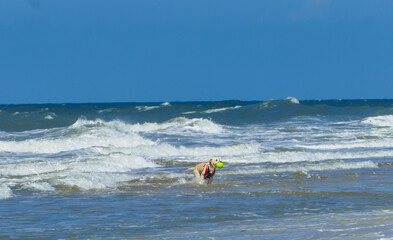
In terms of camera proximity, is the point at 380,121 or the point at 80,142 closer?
the point at 80,142

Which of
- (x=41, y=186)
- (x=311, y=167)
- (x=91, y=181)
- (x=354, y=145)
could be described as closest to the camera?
(x=41, y=186)

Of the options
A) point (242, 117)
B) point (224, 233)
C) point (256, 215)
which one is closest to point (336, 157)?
point (256, 215)

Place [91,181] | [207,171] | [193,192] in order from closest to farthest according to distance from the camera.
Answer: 1. [193,192]
2. [207,171]
3. [91,181]

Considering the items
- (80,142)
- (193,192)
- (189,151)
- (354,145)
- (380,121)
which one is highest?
(80,142)

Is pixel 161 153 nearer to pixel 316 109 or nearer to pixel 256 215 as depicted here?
pixel 256 215

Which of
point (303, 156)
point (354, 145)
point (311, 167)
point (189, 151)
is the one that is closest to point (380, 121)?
point (354, 145)

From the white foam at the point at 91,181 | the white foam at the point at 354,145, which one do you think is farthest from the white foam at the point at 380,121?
the white foam at the point at 91,181

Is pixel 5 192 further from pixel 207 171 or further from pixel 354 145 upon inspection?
pixel 354 145

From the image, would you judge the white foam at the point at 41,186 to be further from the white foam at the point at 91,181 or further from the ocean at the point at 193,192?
the white foam at the point at 91,181

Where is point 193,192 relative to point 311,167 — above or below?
above

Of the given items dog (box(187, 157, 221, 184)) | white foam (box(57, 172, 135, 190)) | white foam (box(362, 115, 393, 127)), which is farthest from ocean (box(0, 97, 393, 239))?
white foam (box(362, 115, 393, 127))

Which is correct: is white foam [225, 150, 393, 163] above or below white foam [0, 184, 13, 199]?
below

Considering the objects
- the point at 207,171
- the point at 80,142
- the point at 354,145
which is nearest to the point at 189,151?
the point at 80,142

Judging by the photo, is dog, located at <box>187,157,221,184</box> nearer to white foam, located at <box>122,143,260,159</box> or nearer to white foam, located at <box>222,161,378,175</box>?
white foam, located at <box>222,161,378,175</box>
